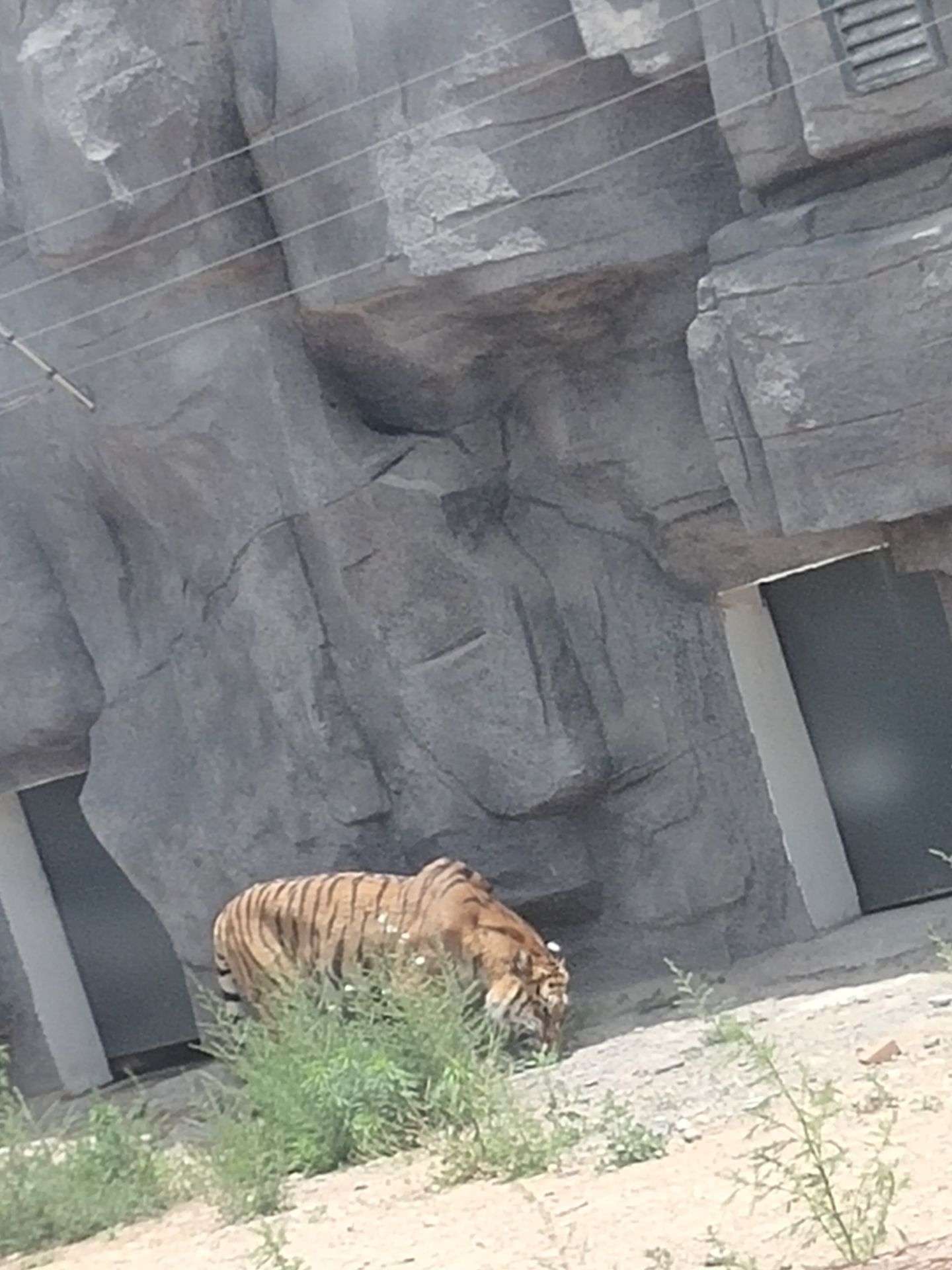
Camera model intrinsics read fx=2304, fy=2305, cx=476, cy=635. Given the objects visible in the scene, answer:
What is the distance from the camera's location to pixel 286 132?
897 centimetres

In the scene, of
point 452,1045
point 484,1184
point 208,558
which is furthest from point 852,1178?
point 208,558

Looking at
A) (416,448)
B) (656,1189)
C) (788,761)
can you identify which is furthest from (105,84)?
(656,1189)

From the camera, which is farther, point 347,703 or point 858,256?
point 347,703

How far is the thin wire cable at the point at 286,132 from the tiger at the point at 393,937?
9.14 feet

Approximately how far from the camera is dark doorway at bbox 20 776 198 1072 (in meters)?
11.1

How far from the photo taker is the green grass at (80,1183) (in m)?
7.11

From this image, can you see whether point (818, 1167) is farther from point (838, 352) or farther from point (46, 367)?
point (46, 367)

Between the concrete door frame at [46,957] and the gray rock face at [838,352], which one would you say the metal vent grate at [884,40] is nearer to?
the gray rock face at [838,352]

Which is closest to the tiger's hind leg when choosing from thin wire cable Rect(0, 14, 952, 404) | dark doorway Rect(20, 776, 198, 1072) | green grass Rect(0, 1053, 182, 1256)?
green grass Rect(0, 1053, 182, 1256)

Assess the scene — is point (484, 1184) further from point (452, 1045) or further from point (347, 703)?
point (347, 703)

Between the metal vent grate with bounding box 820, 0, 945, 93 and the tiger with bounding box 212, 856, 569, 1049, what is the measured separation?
3.27m

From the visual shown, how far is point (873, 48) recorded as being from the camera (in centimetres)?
764

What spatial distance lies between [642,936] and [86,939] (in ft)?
10.1

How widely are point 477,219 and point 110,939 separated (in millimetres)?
4386
